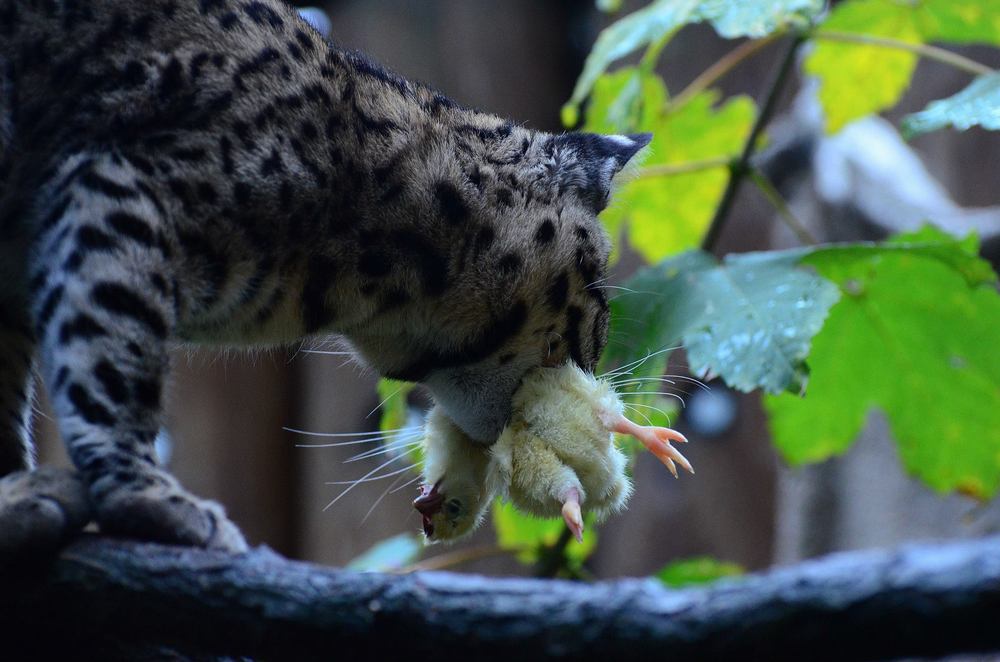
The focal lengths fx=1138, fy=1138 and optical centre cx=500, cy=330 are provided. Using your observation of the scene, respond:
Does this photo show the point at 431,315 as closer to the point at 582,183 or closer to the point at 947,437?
the point at 582,183

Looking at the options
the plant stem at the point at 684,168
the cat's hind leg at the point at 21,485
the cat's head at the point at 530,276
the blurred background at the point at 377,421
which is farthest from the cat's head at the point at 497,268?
the blurred background at the point at 377,421

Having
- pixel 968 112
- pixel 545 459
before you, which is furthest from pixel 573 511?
pixel 968 112

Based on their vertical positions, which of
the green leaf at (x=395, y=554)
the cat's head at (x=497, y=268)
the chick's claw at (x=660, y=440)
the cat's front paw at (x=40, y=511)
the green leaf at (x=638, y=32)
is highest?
the green leaf at (x=638, y=32)

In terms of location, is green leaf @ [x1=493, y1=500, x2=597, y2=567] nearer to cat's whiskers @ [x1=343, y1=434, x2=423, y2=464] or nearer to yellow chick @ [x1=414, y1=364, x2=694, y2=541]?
cat's whiskers @ [x1=343, y1=434, x2=423, y2=464]

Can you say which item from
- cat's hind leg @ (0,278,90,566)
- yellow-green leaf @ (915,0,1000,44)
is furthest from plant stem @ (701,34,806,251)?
cat's hind leg @ (0,278,90,566)

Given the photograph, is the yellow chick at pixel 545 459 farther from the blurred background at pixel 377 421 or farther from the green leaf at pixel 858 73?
the blurred background at pixel 377 421

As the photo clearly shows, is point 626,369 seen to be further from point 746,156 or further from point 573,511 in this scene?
point 746,156
